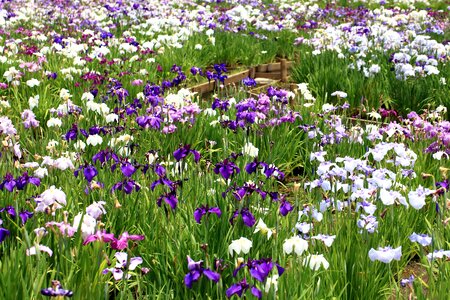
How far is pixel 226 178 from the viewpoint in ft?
10.3

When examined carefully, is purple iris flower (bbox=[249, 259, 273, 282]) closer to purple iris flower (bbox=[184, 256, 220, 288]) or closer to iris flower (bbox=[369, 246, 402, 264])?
purple iris flower (bbox=[184, 256, 220, 288])

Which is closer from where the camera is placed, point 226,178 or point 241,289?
point 241,289

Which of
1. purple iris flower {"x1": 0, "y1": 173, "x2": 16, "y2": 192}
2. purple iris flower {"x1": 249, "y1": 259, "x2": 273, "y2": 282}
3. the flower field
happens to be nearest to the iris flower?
the flower field

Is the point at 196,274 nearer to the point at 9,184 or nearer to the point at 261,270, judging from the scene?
the point at 261,270

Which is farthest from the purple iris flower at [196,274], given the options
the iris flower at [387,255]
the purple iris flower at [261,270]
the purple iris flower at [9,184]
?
the purple iris flower at [9,184]

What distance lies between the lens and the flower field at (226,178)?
261 centimetres

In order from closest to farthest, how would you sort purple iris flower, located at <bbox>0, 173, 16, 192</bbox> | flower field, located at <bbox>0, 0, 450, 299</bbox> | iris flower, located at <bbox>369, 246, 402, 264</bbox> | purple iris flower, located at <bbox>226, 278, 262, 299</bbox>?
purple iris flower, located at <bbox>226, 278, 262, 299</bbox> < iris flower, located at <bbox>369, 246, 402, 264</bbox> < flower field, located at <bbox>0, 0, 450, 299</bbox> < purple iris flower, located at <bbox>0, 173, 16, 192</bbox>

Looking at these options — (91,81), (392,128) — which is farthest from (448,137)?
(91,81)

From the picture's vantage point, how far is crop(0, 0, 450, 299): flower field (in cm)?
261

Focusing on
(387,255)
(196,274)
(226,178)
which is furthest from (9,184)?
(387,255)

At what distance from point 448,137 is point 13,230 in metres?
3.10

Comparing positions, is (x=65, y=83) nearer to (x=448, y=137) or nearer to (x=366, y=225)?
(x=448, y=137)

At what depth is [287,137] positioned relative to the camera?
209 inches

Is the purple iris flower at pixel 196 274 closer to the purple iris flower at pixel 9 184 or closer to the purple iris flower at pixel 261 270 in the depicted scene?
the purple iris flower at pixel 261 270
